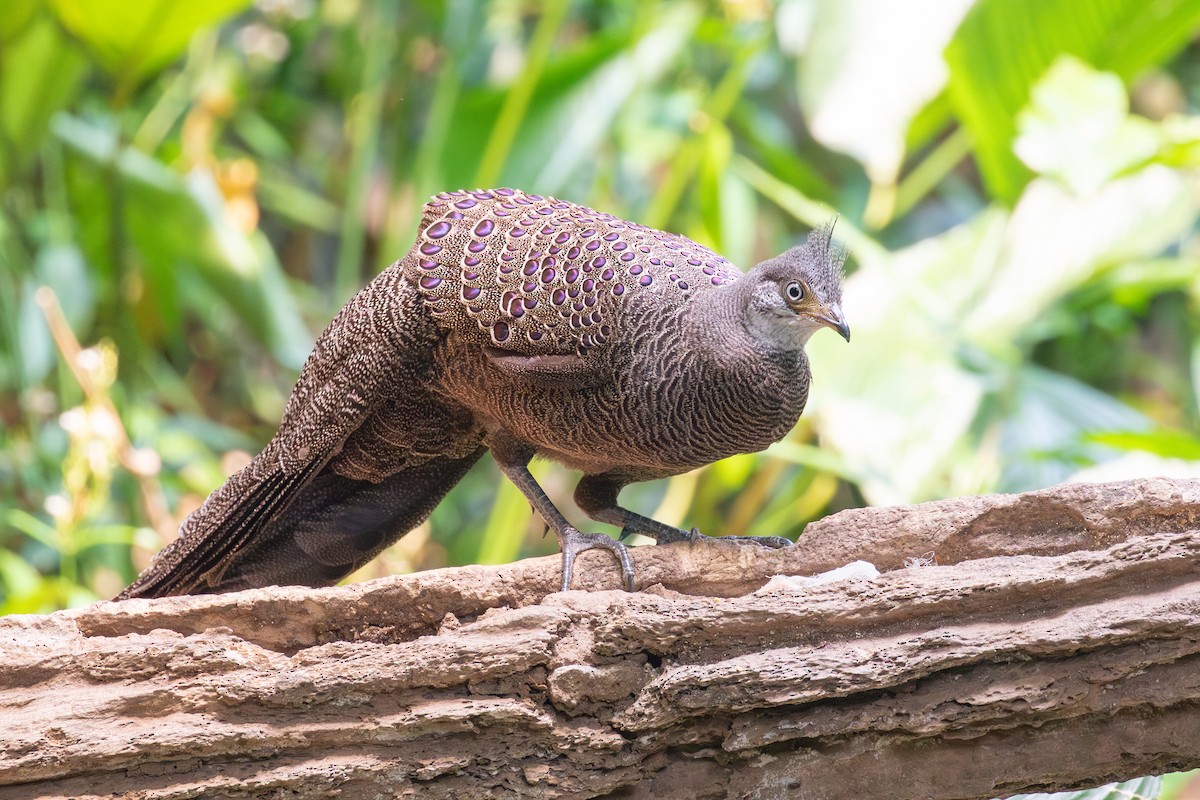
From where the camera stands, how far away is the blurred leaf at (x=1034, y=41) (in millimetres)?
3826

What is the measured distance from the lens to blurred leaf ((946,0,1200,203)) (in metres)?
3.83

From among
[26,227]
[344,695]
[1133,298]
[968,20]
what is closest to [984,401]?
[1133,298]

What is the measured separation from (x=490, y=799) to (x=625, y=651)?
0.32 m

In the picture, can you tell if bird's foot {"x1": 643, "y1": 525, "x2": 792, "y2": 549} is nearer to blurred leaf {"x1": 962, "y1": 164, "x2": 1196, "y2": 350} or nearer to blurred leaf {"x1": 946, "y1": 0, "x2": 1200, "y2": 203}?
blurred leaf {"x1": 962, "y1": 164, "x2": 1196, "y2": 350}

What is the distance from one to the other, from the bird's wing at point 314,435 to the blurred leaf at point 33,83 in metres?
2.28

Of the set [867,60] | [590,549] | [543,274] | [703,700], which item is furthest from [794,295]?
[867,60]

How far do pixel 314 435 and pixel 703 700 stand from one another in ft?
4.28

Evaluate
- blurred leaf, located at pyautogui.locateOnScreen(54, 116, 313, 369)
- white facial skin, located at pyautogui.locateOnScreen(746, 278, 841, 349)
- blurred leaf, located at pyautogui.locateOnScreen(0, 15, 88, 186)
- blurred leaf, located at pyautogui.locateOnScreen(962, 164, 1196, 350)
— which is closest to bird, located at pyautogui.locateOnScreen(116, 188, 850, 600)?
white facial skin, located at pyautogui.locateOnScreen(746, 278, 841, 349)

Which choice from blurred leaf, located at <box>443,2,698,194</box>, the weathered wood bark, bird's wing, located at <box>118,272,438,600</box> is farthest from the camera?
blurred leaf, located at <box>443,2,698,194</box>

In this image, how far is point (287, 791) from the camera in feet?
6.34

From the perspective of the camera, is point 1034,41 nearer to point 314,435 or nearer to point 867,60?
point 867,60

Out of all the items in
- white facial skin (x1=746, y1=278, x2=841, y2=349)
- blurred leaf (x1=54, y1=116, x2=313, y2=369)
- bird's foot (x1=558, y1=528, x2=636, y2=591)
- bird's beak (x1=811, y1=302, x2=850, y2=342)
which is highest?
blurred leaf (x1=54, y1=116, x2=313, y2=369)

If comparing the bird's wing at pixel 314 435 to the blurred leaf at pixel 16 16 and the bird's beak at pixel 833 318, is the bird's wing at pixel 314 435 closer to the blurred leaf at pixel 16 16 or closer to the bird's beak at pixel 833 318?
the bird's beak at pixel 833 318

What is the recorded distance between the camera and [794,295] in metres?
2.53
